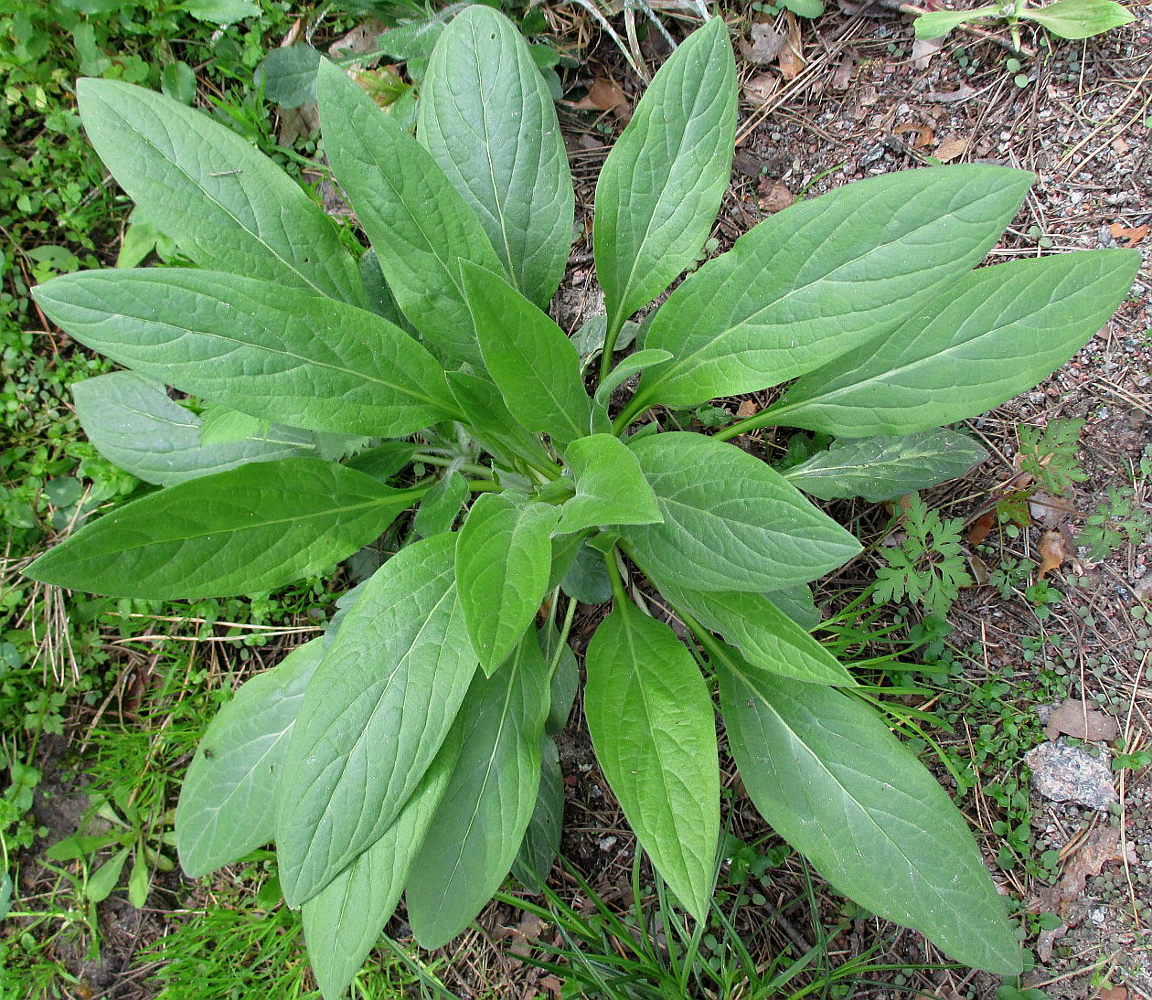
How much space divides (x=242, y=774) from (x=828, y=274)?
5.93 ft

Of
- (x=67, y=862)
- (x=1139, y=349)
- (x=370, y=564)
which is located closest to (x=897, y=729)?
(x=1139, y=349)

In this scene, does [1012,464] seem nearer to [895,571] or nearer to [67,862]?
[895,571]

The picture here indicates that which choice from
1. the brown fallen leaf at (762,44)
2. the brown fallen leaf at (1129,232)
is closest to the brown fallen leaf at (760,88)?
the brown fallen leaf at (762,44)

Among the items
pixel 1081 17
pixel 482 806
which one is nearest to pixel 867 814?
pixel 482 806

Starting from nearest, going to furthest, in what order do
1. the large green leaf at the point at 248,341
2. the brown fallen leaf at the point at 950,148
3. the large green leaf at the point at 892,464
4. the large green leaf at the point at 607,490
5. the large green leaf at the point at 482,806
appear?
the large green leaf at the point at 607,490
the large green leaf at the point at 248,341
the large green leaf at the point at 482,806
the large green leaf at the point at 892,464
the brown fallen leaf at the point at 950,148

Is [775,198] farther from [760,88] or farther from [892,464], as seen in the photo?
[892,464]

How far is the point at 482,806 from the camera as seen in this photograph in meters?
1.74

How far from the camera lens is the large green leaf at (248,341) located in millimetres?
1310

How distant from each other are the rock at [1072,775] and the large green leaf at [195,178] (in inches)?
87.2

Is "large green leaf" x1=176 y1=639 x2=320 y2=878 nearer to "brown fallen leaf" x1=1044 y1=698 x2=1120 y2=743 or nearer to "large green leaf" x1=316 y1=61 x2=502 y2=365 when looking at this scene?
"large green leaf" x1=316 y1=61 x2=502 y2=365

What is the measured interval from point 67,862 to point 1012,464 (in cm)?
322

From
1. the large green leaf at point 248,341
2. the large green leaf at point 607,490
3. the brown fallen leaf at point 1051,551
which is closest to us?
the large green leaf at point 607,490

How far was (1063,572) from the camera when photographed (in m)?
2.06

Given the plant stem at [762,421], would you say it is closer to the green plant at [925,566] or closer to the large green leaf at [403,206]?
the green plant at [925,566]
